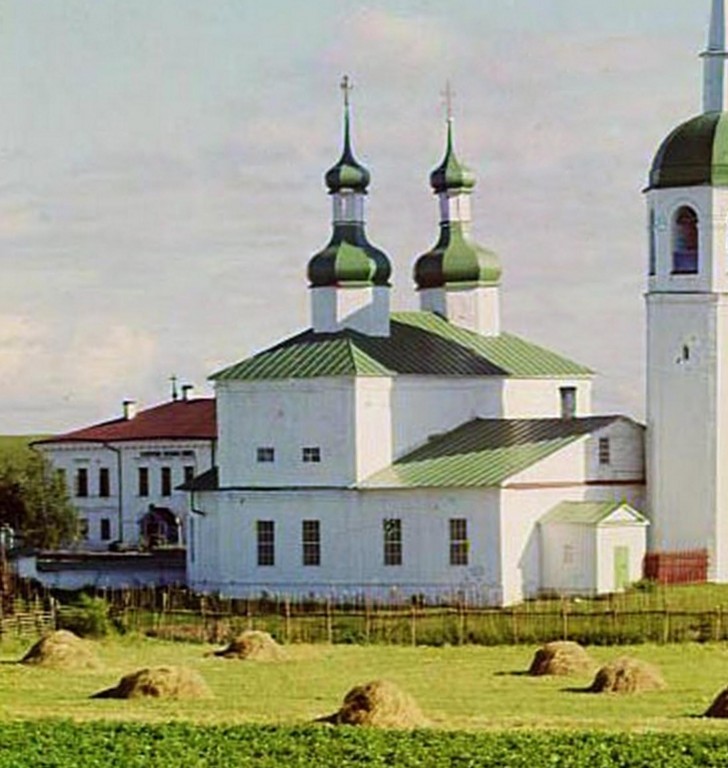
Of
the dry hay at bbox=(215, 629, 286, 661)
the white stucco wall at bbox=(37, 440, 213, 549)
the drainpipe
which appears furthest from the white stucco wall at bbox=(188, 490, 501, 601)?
the drainpipe

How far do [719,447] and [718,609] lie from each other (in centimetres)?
932

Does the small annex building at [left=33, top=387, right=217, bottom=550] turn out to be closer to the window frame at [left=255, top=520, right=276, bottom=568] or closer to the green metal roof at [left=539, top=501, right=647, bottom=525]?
the window frame at [left=255, top=520, right=276, bottom=568]

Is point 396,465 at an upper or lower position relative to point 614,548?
upper

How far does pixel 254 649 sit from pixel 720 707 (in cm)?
1097

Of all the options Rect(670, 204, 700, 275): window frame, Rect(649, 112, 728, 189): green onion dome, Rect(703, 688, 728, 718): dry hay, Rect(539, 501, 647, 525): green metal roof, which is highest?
Rect(649, 112, 728, 189): green onion dome

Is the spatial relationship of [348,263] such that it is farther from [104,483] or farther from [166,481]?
[104,483]

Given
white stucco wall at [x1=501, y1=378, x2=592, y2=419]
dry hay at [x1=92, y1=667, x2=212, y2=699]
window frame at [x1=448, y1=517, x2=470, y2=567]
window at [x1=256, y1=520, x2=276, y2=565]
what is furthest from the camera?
white stucco wall at [x1=501, y1=378, x2=592, y2=419]

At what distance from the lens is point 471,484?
49062 millimetres

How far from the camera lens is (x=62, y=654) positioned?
36500 millimetres

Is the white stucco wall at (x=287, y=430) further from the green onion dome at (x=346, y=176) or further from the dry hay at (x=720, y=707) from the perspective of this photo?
the dry hay at (x=720, y=707)

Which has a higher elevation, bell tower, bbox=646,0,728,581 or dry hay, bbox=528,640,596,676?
bell tower, bbox=646,0,728,581

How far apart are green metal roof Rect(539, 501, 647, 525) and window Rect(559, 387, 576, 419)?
6.18 m

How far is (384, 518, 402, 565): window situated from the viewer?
165 ft

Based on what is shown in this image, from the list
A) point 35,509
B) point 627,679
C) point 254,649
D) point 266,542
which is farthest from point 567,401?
point 627,679
